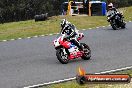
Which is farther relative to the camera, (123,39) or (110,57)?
(123,39)

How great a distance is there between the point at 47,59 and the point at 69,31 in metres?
1.43

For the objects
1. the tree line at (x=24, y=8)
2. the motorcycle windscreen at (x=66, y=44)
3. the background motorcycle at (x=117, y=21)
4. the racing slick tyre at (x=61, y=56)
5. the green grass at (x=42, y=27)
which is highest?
the motorcycle windscreen at (x=66, y=44)

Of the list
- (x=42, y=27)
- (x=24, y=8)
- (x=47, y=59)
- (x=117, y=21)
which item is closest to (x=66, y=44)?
(x=47, y=59)

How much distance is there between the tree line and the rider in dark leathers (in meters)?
39.7

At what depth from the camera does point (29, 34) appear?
71.8 ft

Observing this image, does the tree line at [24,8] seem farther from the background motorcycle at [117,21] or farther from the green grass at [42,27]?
the background motorcycle at [117,21]

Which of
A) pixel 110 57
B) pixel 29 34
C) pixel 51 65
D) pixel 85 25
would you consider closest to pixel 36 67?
pixel 51 65

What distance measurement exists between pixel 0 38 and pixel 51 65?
25.6 feet

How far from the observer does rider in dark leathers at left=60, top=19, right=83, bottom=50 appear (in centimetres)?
1427

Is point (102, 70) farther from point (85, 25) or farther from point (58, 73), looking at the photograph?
point (85, 25)

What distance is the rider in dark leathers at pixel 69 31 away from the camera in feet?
46.8

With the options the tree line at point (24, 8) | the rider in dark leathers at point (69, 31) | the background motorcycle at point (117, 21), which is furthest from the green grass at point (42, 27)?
the tree line at point (24, 8)

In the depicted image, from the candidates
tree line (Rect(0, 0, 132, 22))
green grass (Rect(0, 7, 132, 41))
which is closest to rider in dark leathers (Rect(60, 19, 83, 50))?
green grass (Rect(0, 7, 132, 41))

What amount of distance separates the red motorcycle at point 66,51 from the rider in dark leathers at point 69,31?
0.41 feet
